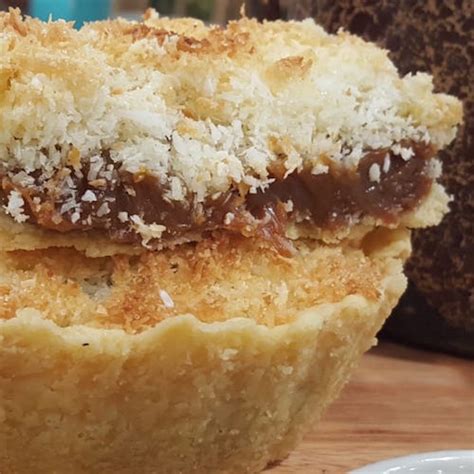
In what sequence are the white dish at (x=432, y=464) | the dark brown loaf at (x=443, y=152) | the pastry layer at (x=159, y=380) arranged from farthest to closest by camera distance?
the dark brown loaf at (x=443, y=152) → the white dish at (x=432, y=464) → the pastry layer at (x=159, y=380)

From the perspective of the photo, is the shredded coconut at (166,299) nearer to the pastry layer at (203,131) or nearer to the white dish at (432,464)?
the pastry layer at (203,131)

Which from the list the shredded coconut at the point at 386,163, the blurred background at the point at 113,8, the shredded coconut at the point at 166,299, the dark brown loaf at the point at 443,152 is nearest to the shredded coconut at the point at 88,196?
the shredded coconut at the point at 166,299

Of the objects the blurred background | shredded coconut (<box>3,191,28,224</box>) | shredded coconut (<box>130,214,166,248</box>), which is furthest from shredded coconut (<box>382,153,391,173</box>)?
the blurred background

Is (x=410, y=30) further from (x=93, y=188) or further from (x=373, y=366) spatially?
(x=93, y=188)

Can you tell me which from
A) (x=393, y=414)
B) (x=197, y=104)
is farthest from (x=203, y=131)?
(x=393, y=414)

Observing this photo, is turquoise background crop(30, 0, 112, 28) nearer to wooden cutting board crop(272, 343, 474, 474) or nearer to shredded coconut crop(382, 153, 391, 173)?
wooden cutting board crop(272, 343, 474, 474)
